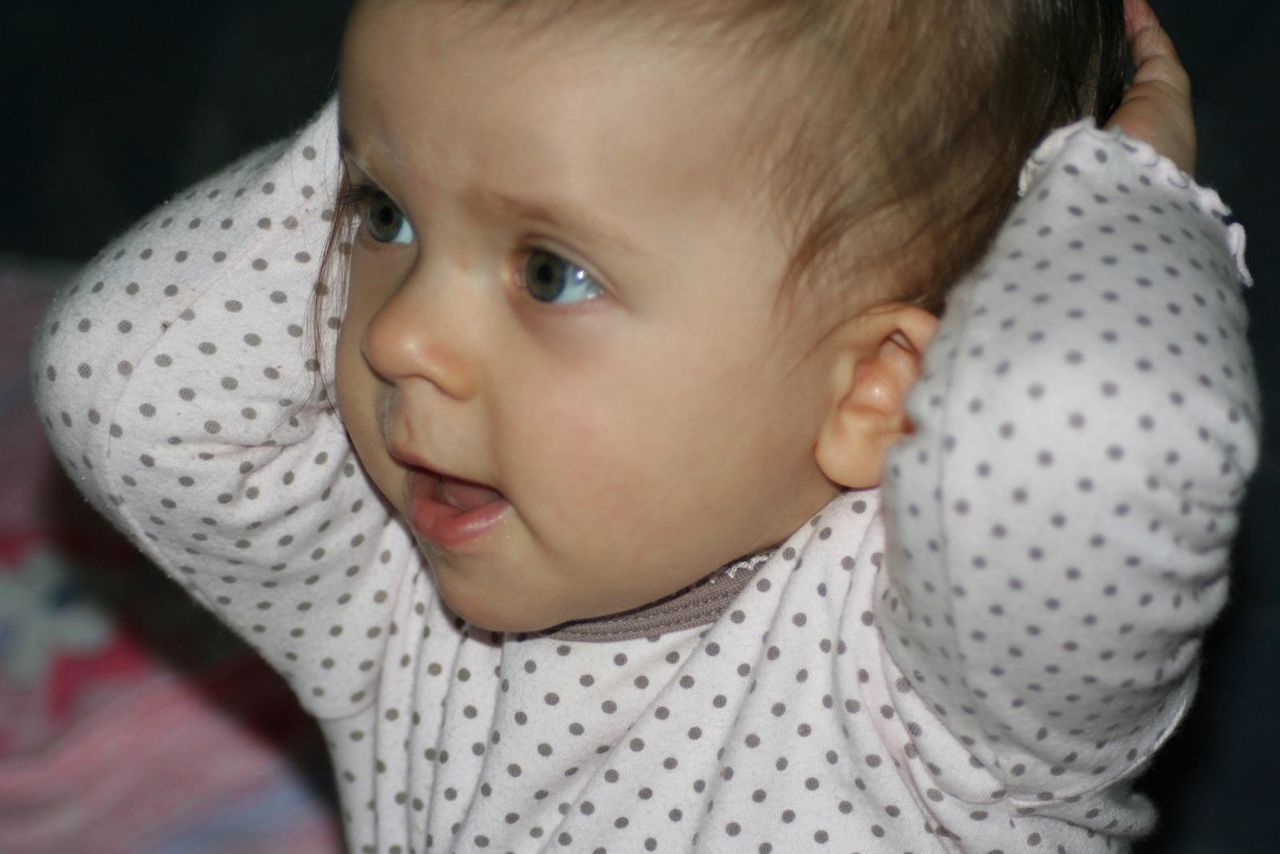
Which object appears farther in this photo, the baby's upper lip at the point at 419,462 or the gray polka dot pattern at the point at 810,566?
the baby's upper lip at the point at 419,462

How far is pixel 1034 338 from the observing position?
2.19 feet

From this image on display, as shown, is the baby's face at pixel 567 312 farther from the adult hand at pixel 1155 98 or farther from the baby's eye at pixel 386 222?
the adult hand at pixel 1155 98

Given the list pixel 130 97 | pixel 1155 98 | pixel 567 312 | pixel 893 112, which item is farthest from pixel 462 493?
pixel 130 97

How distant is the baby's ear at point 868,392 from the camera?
771 mm

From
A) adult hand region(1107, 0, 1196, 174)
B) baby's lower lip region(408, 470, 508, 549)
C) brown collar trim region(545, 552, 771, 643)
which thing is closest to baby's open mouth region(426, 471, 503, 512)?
baby's lower lip region(408, 470, 508, 549)

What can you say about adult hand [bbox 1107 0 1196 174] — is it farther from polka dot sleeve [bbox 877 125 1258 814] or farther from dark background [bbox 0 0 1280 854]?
dark background [bbox 0 0 1280 854]

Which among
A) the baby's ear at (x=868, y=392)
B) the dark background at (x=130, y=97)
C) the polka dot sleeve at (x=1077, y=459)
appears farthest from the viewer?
the dark background at (x=130, y=97)

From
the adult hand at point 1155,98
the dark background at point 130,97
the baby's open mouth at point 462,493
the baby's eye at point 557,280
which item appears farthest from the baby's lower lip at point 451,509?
the dark background at point 130,97

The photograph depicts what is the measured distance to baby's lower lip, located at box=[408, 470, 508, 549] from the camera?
2.62 feet

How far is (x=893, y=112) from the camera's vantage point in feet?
2.38

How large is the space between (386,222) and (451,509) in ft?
0.44

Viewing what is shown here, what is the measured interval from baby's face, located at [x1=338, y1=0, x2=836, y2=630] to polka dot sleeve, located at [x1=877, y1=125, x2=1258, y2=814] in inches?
3.5

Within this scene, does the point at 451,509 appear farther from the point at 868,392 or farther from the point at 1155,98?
the point at 1155,98

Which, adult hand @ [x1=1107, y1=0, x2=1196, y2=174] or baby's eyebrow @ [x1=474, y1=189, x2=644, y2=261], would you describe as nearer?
baby's eyebrow @ [x1=474, y1=189, x2=644, y2=261]
